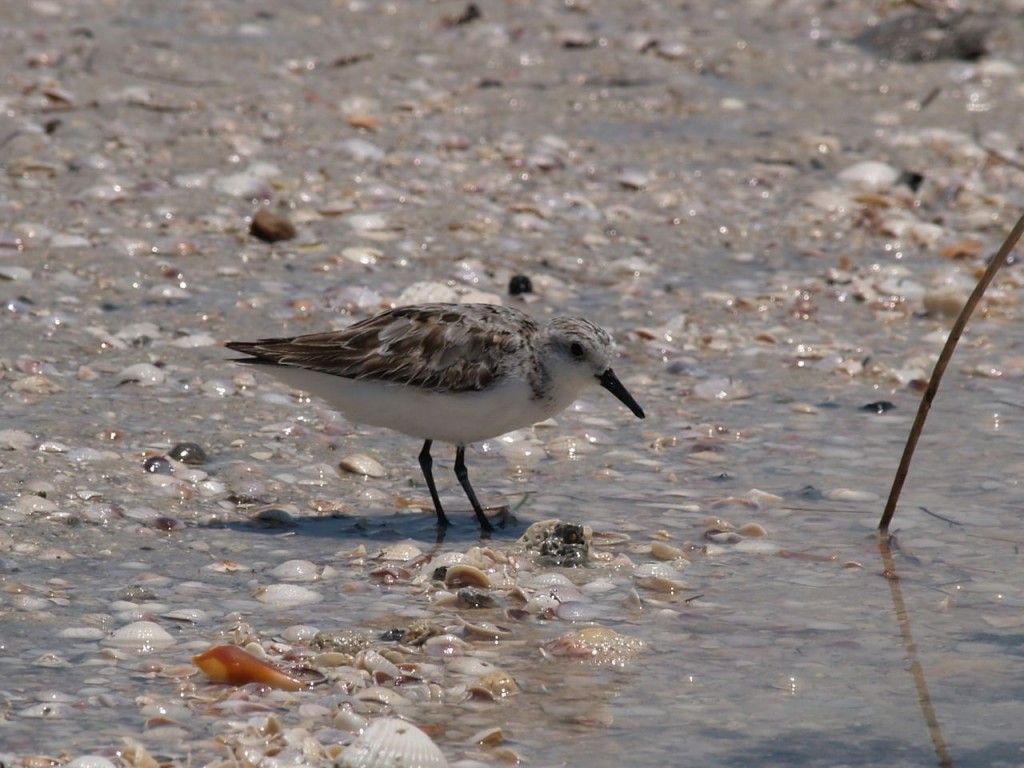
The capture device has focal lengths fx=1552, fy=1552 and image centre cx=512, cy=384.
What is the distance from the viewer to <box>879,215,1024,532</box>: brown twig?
558 centimetres

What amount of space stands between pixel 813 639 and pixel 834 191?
6336 millimetres

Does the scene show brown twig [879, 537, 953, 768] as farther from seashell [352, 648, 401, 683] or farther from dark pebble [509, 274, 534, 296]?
dark pebble [509, 274, 534, 296]

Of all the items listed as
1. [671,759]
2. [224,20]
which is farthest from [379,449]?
[224,20]

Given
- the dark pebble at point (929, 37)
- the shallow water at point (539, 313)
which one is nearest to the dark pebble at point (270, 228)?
the shallow water at point (539, 313)

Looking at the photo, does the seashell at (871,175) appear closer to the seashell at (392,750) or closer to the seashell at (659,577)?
the seashell at (659,577)

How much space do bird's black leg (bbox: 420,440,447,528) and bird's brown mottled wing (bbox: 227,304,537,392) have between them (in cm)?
36

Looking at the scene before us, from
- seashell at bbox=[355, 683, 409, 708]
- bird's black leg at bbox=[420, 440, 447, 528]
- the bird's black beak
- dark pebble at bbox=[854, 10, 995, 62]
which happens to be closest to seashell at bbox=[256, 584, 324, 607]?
seashell at bbox=[355, 683, 409, 708]

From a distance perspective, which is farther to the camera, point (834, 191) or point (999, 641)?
point (834, 191)

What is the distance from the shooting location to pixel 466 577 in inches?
226

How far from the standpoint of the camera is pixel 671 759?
4.55 m

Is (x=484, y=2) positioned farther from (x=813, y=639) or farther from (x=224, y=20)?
(x=813, y=639)

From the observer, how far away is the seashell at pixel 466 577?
573cm

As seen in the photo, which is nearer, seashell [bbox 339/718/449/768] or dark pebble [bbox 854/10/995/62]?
seashell [bbox 339/718/449/768]

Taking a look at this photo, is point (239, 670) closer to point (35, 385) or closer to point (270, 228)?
point (35, 385)
